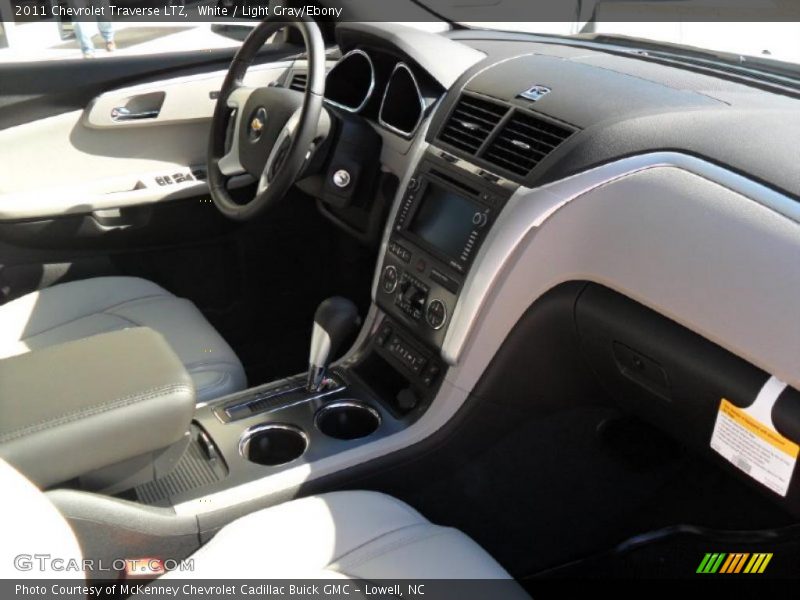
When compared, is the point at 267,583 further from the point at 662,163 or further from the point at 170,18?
the point at 170,18

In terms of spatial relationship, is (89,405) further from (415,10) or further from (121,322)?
(415,10)

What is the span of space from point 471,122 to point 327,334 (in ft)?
1.64

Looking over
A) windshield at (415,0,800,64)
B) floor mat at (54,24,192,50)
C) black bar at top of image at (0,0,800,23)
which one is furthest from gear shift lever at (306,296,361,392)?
floor mat at (54,24,192,50)

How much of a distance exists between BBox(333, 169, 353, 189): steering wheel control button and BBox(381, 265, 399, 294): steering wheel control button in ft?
0.88

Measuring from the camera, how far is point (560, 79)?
5.13ft

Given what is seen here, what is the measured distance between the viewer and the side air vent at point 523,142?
1419mm

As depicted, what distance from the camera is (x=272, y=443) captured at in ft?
5.18

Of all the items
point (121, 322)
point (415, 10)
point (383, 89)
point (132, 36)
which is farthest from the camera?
point (132, 36)

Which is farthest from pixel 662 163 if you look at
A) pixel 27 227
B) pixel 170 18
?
pixel 170 18

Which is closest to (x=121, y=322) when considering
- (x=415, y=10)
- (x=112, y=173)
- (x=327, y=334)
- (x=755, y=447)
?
(x=327, y=334)

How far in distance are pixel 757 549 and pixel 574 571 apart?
35 cm

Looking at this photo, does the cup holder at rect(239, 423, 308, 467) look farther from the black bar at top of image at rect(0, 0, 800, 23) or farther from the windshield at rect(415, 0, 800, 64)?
the windshield at rect(415, 0, 800, 64)

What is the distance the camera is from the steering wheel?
1699 millimetres

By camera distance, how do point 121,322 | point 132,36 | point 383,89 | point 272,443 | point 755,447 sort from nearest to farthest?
point 755,447, point 272,443, point 121,322, point 383,89, point 132,36
